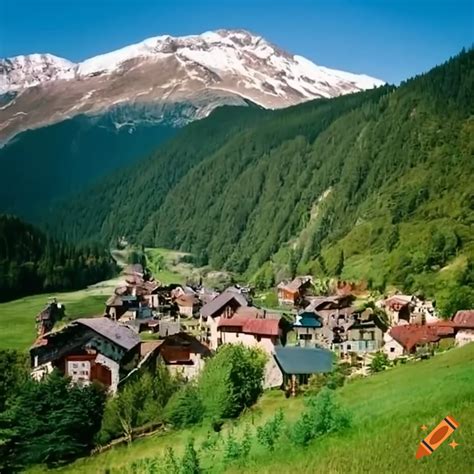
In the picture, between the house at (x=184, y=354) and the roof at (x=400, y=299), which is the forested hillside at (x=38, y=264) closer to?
the roof at (x=400, y=299)

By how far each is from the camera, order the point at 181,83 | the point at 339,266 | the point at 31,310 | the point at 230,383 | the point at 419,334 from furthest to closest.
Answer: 1. the point at 181,83
2. the point at 339,266
3. the point at 31,310
4. the point at 419,334
5. the point at 230,383

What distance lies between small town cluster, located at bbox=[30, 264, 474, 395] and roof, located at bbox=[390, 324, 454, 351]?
0.9 inches

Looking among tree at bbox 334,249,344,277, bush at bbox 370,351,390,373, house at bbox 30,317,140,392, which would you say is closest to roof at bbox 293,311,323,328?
bush at bbox 370,351,390,373

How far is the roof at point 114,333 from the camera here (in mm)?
17891

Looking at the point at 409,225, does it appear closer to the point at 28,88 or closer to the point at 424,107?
the point at 424,107

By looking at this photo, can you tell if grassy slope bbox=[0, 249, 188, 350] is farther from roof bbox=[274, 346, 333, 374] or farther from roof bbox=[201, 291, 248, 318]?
roof bbox=[274, 346, 333, 374]

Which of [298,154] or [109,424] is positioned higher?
[298,154]

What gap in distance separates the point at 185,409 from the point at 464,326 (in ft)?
24.4

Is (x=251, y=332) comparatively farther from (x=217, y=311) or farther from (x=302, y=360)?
(x=217, y=311)

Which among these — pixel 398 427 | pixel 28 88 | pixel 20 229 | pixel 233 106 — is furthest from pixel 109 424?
pixel 28 88

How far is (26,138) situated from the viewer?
13900 cm

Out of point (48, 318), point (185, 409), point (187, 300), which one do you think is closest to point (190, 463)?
point (185, 409)

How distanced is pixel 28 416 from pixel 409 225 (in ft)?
103

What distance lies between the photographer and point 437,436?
8680 millimetres
